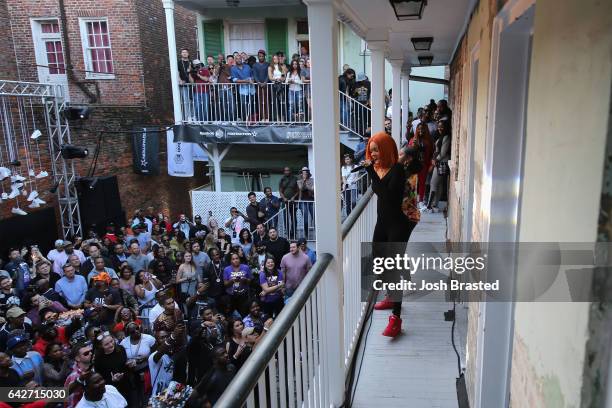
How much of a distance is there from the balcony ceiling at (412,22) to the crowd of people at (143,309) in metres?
3.00

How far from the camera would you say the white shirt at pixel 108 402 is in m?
4.48

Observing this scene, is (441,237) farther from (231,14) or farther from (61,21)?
(61,21)

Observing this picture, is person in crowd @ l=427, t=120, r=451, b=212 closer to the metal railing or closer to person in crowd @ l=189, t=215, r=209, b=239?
the metal railing

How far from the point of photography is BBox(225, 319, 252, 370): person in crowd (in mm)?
4590

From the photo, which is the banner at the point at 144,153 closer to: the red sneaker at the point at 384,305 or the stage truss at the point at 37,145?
the stage truss at the point at 37,145

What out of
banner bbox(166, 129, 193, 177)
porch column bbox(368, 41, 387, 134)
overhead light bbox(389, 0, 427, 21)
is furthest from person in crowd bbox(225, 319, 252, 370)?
banner bbox(166, 129, 193, 177)

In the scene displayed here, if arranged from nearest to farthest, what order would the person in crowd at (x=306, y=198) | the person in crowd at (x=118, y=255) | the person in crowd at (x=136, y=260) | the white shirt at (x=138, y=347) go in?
1. the white shirt at (x=138, y=347)
2. the person in crowd at (x=136, y=260)
3. the person in crowd at (x=118, y=255)
4. the person in crowd at (x=306, y=198)

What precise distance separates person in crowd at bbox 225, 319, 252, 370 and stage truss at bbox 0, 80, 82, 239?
6604 mm

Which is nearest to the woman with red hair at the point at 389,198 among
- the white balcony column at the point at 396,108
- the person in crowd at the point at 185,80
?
the white balcony column at the point at 396,108

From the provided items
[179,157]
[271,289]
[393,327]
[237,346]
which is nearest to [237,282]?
[271,289]

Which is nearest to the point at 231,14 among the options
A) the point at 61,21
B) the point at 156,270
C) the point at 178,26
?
the point at 178,26

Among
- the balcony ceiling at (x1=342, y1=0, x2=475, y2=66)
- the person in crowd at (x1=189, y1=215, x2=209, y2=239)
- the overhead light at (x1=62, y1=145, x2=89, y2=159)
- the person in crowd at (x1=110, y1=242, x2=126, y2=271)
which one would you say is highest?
the balcony ceiling at (x1=342, y1=0, x2=475, y2=66)

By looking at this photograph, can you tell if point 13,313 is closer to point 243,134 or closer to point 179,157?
point 243,134

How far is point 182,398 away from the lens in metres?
4.55
